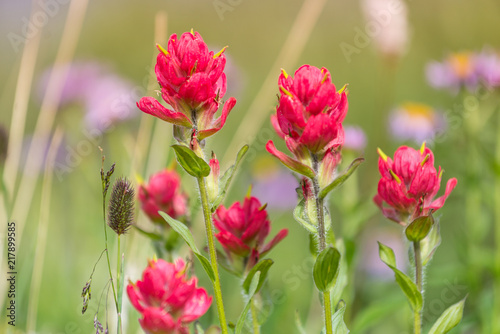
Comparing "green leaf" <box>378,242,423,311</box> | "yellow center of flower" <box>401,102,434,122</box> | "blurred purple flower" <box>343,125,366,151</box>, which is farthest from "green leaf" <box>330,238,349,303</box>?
"yellow center of flower" <box>401,102,434,122</box>

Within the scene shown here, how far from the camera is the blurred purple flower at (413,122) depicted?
195cm

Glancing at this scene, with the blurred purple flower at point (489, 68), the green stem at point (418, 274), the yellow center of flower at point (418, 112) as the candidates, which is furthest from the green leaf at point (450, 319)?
the yellow center of flower at point (418, 112)

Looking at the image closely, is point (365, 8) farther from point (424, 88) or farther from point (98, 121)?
point (424, 88)

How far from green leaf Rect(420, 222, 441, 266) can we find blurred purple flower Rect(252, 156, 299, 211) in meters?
1.11

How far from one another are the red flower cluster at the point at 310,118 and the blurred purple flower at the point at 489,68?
112 centimetres

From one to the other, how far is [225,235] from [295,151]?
0.17 metres

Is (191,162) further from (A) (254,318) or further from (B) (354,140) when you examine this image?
(B) (354,140)

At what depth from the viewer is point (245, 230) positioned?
0.84 metres

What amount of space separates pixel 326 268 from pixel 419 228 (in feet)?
0.45

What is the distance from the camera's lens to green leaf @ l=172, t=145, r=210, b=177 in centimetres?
68

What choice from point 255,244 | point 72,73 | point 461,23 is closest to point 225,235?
point 255,244

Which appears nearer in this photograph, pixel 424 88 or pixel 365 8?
pixel 365 8

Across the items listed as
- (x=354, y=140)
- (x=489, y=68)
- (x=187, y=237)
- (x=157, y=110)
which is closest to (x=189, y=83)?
(x=157, y=110)

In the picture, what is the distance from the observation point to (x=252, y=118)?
146cm
